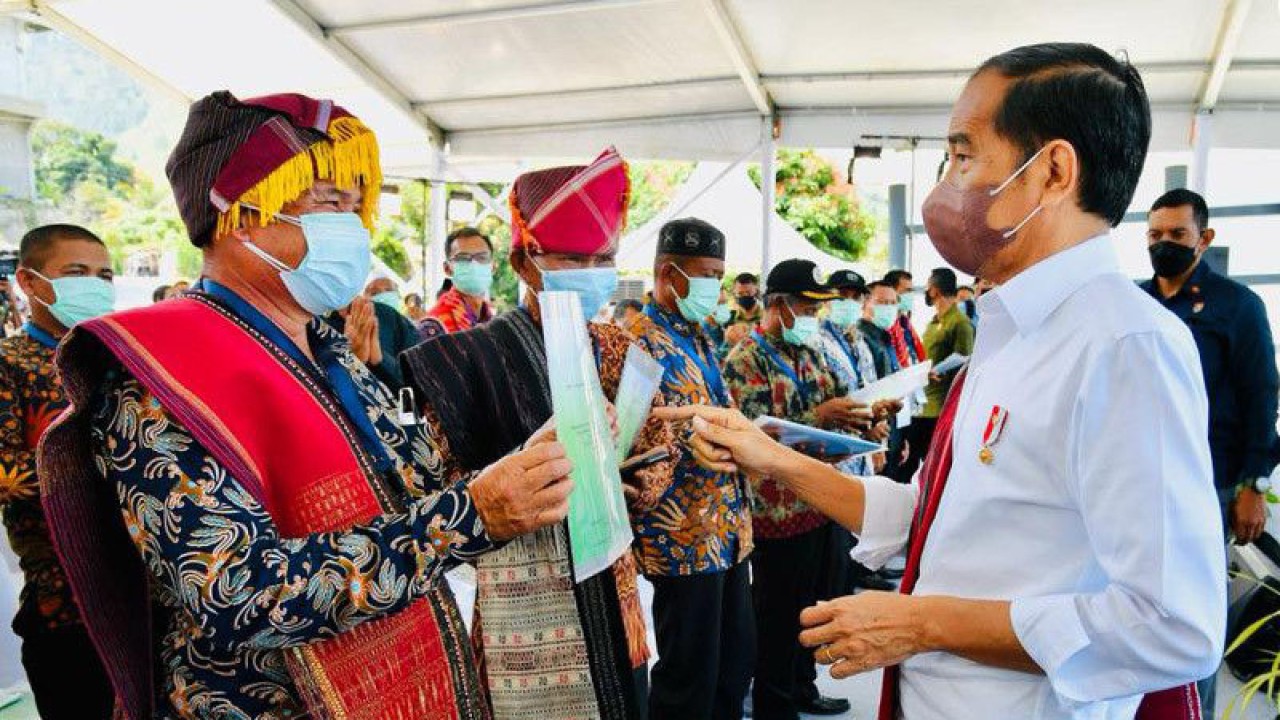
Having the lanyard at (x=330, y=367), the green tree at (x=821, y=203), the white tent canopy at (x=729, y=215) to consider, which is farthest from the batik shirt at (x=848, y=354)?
the green tree at (x=821, y=203)

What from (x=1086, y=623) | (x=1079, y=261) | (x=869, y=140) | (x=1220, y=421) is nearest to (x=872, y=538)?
(x=1086, y=623)

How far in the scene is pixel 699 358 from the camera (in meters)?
3.13

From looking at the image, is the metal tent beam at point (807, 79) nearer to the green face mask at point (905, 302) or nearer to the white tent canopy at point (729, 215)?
the white tent canopy at point (729, 215)

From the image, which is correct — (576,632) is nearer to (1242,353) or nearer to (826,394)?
(826,394)

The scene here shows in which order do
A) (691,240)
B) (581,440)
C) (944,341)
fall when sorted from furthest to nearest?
1. (944,341)
2. (691,240)
3. (581,440)

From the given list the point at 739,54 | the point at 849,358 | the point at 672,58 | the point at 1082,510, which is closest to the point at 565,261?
the point at 1082,510

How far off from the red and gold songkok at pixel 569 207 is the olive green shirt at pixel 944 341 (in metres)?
4.93

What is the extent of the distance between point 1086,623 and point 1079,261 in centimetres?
51

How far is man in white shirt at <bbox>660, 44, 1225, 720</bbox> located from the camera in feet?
3.29

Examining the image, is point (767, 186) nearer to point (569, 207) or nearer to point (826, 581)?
point (826, 581)

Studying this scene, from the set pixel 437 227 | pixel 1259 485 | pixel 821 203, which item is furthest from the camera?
pixel 821 203

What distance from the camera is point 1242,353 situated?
10.3ft

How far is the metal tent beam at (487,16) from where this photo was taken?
7320 mm

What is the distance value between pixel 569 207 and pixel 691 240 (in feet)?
4.05
